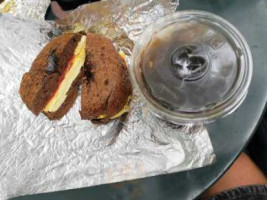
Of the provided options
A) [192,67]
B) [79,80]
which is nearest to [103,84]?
[79,80]

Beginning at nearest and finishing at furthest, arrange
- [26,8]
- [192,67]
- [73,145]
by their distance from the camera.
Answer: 1. [192,67]
2. [73,145]
3. [26,8]

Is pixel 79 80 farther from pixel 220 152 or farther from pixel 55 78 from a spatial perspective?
A: pixel 220 152

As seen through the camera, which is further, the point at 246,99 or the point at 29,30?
the point at 29,30

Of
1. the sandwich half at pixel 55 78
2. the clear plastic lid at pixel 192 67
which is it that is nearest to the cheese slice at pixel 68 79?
the sandwich half at pixel 55 78

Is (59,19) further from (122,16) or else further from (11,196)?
(11,196)

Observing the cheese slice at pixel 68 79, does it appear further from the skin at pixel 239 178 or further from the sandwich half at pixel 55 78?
the skin at pixel 239 178

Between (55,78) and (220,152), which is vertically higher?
(55,78)

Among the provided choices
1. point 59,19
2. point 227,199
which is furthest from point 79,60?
point 227,199
